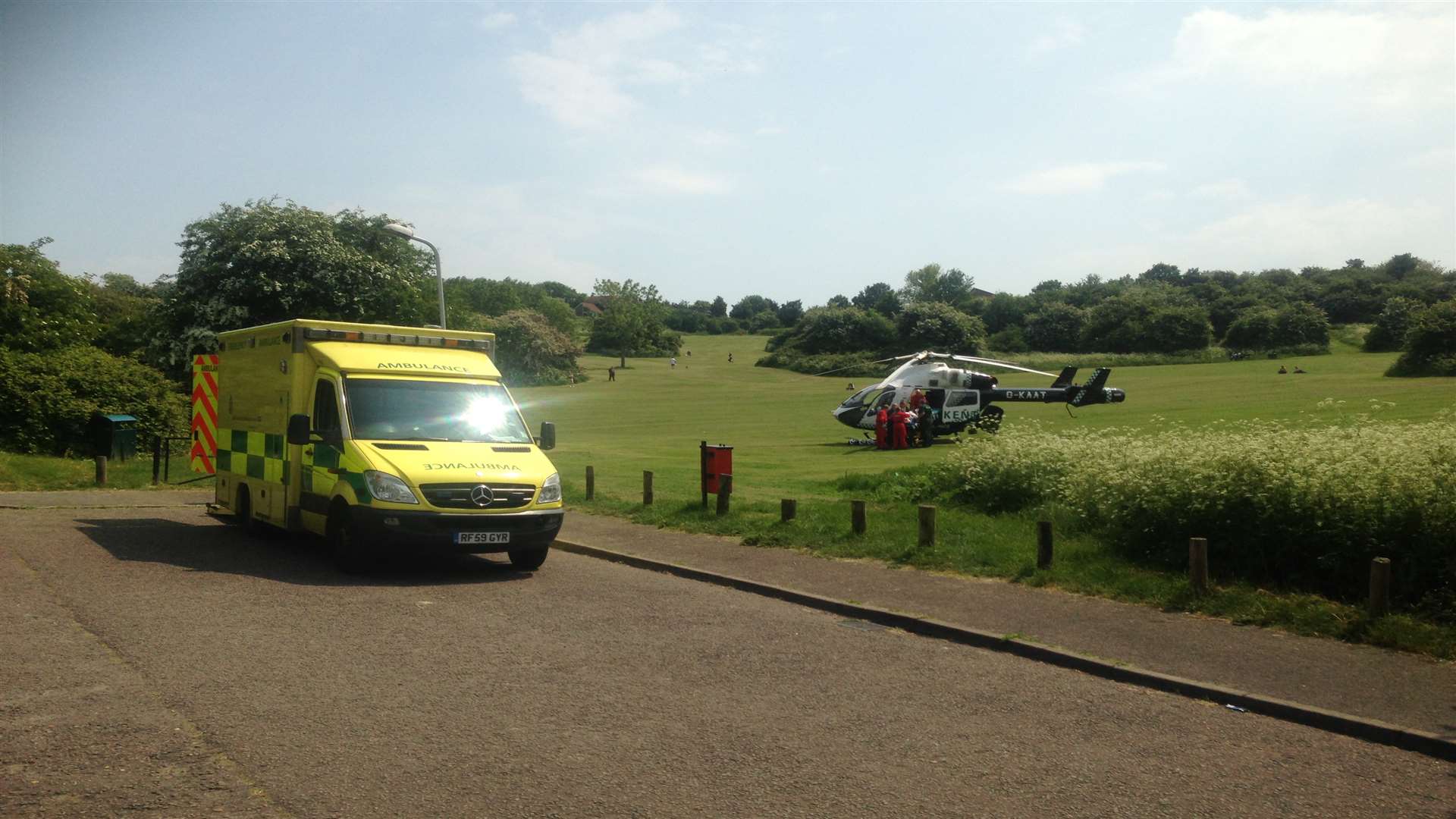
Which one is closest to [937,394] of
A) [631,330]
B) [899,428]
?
[899,428]

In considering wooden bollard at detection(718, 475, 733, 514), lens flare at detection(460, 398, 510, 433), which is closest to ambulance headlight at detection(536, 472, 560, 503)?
lens flare at detection(460, 398, 510, 433)

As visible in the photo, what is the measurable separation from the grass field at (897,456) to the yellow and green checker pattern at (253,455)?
16.7 ft

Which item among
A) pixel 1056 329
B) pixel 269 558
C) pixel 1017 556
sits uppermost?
pixel 1056 329

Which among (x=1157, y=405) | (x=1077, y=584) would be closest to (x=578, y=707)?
(x=1077, y=584)

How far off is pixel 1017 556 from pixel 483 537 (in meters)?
5.46

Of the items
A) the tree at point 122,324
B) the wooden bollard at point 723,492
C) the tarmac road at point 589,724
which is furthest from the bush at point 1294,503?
the tree at point 122,324

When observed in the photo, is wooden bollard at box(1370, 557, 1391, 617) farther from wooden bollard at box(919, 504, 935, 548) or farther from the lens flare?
the lens flare

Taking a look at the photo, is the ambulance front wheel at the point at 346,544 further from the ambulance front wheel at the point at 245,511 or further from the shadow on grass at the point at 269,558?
the ambulance front wheel at the point at 245,511

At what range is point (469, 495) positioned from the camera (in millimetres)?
10883

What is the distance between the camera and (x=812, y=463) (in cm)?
2727

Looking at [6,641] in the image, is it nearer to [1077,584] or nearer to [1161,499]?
[1077,584]

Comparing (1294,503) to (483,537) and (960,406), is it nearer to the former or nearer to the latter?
(483,537)

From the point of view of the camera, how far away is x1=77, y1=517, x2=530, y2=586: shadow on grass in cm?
1100

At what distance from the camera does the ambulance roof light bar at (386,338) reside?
41.0 feet
